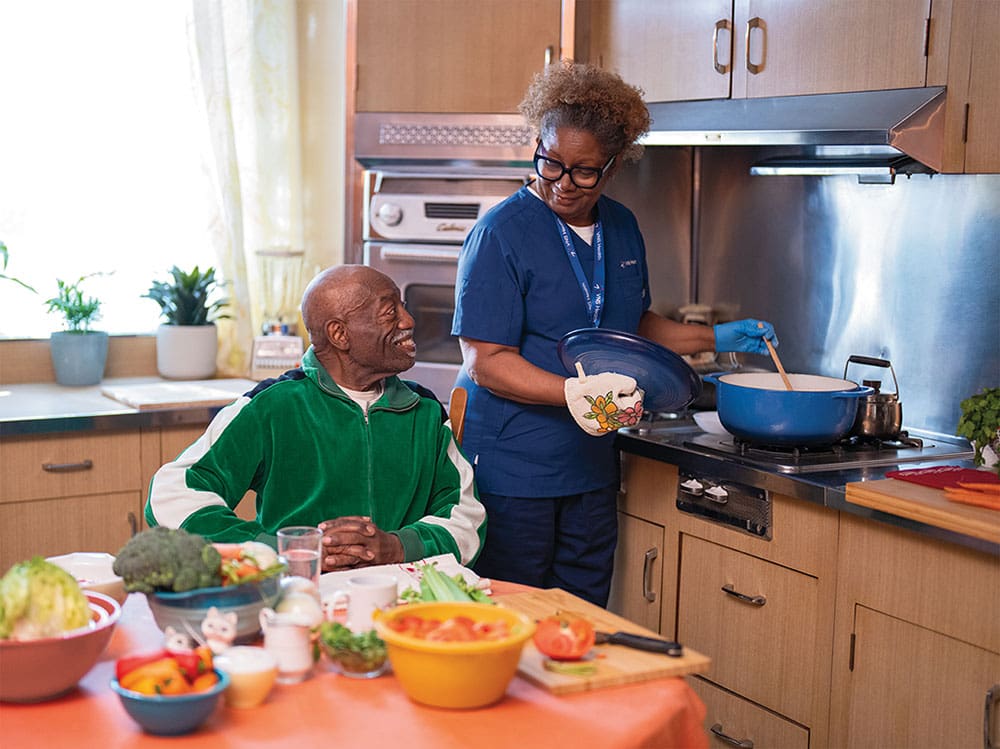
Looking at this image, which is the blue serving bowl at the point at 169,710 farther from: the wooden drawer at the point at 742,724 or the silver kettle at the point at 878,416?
the silver kettle at the point at 878,416

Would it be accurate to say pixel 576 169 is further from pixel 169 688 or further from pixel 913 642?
pixel 169 688

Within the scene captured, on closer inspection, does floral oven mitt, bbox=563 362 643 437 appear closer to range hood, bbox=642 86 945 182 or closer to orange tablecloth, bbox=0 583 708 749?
range hood, bbox=642 86 945 182

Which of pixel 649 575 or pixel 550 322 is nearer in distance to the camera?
pixel 550 322

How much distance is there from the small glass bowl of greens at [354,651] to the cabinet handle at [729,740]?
1387 millimetres

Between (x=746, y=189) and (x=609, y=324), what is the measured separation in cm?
90

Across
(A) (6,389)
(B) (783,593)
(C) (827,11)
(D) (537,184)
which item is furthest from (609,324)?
(A) (6,389)

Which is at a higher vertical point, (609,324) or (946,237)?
(946,237)

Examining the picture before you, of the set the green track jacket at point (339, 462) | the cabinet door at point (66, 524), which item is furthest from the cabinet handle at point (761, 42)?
the cabinet door at point (66, 524)

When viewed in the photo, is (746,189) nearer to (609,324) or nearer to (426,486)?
(609,324)

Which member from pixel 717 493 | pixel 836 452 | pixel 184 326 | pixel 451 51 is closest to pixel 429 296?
pixel 451 51

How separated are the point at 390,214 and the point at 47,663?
86.5 inches

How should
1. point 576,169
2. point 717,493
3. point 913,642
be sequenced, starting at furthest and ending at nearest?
point 717,493 → point 576,169 → point 913,642

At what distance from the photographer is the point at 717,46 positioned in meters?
2.89

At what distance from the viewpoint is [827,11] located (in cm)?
266
